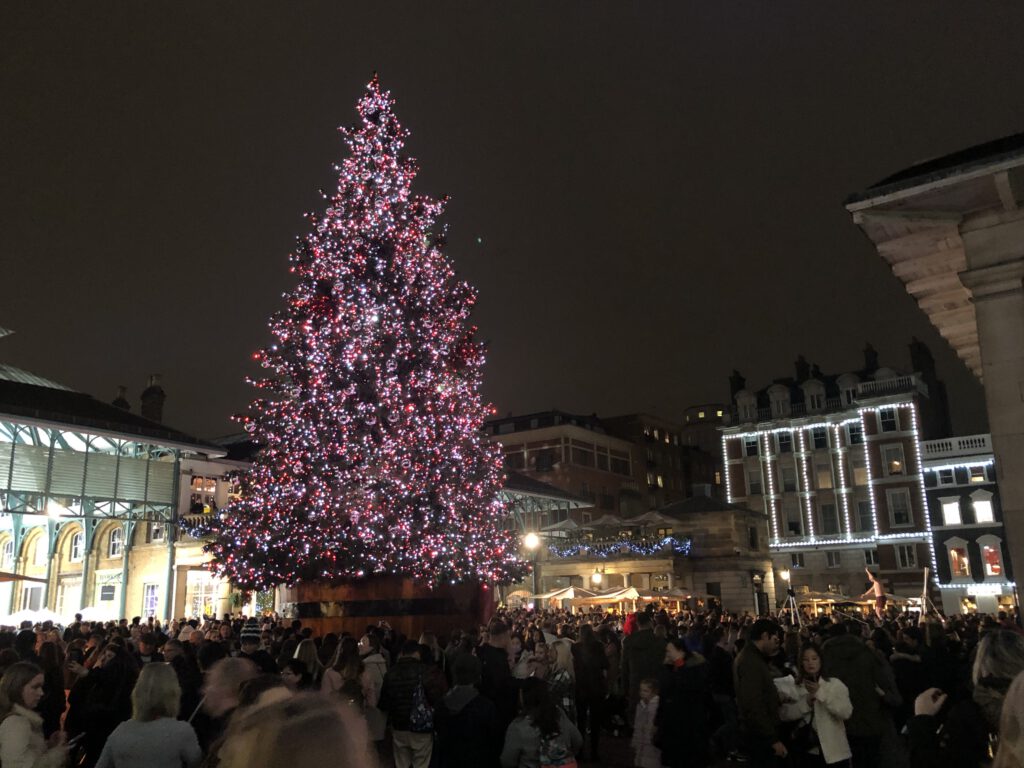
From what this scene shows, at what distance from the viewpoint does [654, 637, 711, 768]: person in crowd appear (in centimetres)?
757

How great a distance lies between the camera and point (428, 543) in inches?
719

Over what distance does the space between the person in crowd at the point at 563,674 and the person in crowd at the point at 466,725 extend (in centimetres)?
171

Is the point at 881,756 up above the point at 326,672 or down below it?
below

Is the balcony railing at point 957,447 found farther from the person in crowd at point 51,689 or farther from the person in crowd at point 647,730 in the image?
the person in crowd at point 51,689

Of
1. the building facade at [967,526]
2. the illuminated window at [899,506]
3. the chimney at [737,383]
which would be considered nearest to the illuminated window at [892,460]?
the illuminated window at [899,506]

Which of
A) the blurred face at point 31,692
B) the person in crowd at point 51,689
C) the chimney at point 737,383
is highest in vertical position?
the chimney at point 737,383

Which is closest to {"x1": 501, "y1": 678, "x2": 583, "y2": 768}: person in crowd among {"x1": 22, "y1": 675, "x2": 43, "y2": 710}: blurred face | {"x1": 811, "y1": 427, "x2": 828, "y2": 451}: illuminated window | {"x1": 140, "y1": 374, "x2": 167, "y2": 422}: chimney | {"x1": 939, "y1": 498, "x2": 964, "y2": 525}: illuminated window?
{"x1": 22, "y1": 675, "x2": 43, "y2": 710}: blurred face

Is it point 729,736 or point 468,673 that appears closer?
point 468,673

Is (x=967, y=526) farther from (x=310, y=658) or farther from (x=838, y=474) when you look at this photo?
(x=310, y=658)

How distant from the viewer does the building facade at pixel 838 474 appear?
5662cm

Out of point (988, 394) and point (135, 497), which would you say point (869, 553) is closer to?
point (135, 497)

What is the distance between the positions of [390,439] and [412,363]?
2041 millimetres

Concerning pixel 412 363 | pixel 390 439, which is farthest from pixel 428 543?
pixel 412 363

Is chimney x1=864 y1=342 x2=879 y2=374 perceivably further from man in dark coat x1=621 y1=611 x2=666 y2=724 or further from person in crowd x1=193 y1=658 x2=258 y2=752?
person in crowd x1=193 y1=658 x2=258 y2=752
